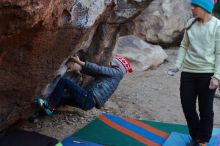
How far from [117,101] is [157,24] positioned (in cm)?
Answer: 321

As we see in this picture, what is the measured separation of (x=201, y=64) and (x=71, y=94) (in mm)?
1345

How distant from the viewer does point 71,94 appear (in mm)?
4145

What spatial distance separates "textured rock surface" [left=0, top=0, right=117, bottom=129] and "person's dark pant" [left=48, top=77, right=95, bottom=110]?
1.29ft

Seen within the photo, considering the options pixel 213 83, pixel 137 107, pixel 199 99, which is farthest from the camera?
pixel 137 107

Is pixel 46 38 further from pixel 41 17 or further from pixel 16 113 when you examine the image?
pixel 16 113

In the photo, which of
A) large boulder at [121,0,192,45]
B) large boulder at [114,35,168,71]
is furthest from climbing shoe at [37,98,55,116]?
large boulder at [121,0,192,45]

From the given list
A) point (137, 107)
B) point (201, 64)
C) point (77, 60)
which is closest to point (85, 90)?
point (77, 60)

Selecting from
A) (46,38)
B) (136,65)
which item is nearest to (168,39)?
(136,65)

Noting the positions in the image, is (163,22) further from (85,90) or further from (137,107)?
(85,90)

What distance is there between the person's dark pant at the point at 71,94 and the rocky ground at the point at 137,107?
0.98ft

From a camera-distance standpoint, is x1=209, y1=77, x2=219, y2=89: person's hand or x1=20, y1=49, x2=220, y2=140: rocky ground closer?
x1=209, y1=77, x2=219, y2=89: person's hand

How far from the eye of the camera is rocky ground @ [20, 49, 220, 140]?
4324 millimetres

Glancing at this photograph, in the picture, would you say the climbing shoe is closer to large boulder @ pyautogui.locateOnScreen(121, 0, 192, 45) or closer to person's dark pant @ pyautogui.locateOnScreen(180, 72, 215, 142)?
person's dark pant @ pyautogui.locateOnScreen(180, 72, 215, 142)

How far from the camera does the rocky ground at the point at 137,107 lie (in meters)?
4.32
